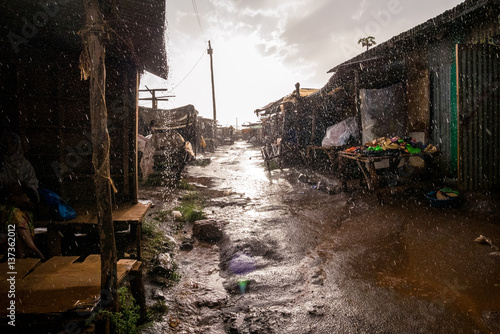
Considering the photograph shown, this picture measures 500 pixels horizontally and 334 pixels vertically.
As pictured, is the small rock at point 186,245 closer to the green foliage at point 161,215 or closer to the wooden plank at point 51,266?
the green foliage at point 161,215

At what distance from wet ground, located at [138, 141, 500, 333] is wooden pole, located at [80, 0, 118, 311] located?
1.02 metres

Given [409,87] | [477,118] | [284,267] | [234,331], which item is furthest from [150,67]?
[409,87]

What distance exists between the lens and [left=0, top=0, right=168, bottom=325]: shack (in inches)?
148

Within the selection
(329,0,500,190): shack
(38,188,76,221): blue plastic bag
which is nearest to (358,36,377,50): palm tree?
(329,0,500,190): shack

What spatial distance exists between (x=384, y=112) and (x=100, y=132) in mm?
9247

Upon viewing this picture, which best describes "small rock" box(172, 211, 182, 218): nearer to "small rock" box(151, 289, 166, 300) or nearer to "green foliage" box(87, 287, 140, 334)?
"small rock" box(151, 289, 166, 300)

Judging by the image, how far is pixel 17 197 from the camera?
3682 millimetres

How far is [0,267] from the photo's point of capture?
2.68m

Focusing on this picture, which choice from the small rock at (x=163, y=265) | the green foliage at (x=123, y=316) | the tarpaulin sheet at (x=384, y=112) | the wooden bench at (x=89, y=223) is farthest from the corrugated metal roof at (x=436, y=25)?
the green foliage at (x=123, y=316)

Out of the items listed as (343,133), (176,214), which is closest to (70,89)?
(176,214)

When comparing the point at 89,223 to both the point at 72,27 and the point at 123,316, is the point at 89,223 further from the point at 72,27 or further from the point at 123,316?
the point at 72,27

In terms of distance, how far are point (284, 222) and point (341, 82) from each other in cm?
778

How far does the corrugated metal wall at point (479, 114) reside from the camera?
213 inches

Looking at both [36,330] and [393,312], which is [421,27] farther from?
[36,330]
